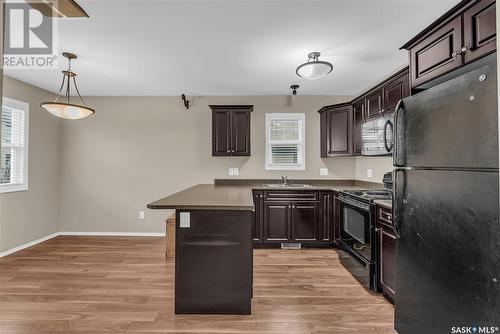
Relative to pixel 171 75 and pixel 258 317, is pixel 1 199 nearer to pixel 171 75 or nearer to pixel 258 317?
pixel 171 75

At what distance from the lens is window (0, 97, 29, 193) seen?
363 cm

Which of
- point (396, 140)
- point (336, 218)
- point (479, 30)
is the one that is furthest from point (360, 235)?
point (479, 30)

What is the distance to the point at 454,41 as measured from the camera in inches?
64.4

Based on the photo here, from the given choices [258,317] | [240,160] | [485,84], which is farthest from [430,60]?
[240,160]

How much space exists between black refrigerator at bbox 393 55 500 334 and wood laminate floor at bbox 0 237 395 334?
584 millimetres

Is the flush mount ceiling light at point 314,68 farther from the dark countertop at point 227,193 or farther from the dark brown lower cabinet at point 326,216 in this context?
the dark brown lower cabinet at point 326,216

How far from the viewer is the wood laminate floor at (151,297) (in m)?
2.03

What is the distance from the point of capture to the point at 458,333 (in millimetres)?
1339

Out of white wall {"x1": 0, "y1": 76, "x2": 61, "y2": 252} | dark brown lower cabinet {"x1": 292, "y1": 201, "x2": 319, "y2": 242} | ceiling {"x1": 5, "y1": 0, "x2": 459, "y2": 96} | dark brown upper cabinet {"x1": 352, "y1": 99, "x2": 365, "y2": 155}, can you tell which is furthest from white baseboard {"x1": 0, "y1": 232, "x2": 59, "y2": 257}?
dark brown upper cabinet {"x1": 352, "y1": 99, "x2": 365, "y2": 155}

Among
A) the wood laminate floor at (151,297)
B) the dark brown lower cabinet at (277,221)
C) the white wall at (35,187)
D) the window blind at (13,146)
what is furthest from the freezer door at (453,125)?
the window blind at (13,146)

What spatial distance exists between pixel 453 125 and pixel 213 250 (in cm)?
182

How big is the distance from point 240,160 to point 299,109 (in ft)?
4.56

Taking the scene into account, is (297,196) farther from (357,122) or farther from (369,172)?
(357,122)

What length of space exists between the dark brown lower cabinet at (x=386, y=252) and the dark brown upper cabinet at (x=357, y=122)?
145 centimetres
